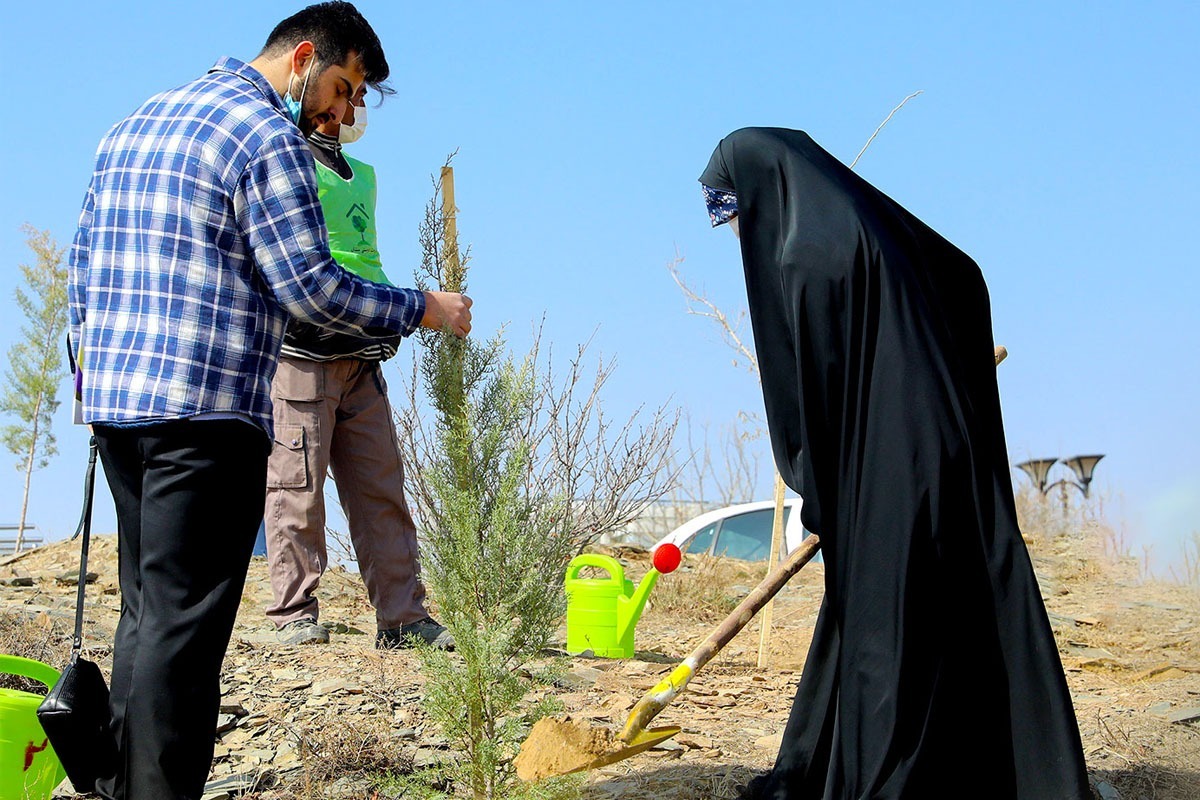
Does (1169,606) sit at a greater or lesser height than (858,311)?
lesser

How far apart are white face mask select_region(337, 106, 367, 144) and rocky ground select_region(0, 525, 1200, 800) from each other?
6.49 feet

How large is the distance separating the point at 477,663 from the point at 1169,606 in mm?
7399

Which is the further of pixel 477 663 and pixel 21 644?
pixel 21 644

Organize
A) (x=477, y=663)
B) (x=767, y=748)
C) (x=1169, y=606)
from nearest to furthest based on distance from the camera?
(x=477, y=663) < (x=767, y=748) < (x=1169, y=606)

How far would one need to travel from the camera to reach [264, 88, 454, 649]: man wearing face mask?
15.8 feet

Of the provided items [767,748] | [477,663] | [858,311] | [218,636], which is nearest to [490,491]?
[477,663]

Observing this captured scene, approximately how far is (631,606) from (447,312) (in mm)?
2762

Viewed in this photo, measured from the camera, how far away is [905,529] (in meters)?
2.76

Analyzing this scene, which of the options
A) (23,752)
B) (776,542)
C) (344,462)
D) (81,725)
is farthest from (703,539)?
(81,725)

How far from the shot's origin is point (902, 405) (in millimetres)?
2807

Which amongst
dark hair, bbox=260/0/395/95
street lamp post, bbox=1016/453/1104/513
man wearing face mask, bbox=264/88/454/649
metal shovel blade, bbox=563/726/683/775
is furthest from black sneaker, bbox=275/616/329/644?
street lamp post, bbox=1016/453/1104/513

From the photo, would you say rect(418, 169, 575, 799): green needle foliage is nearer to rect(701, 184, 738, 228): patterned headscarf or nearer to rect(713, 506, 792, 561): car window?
rect(701, 184, 738, 228): patterned headscarf

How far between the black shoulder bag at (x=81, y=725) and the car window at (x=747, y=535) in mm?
8498

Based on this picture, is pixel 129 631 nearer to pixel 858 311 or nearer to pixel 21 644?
pixel 858 311
